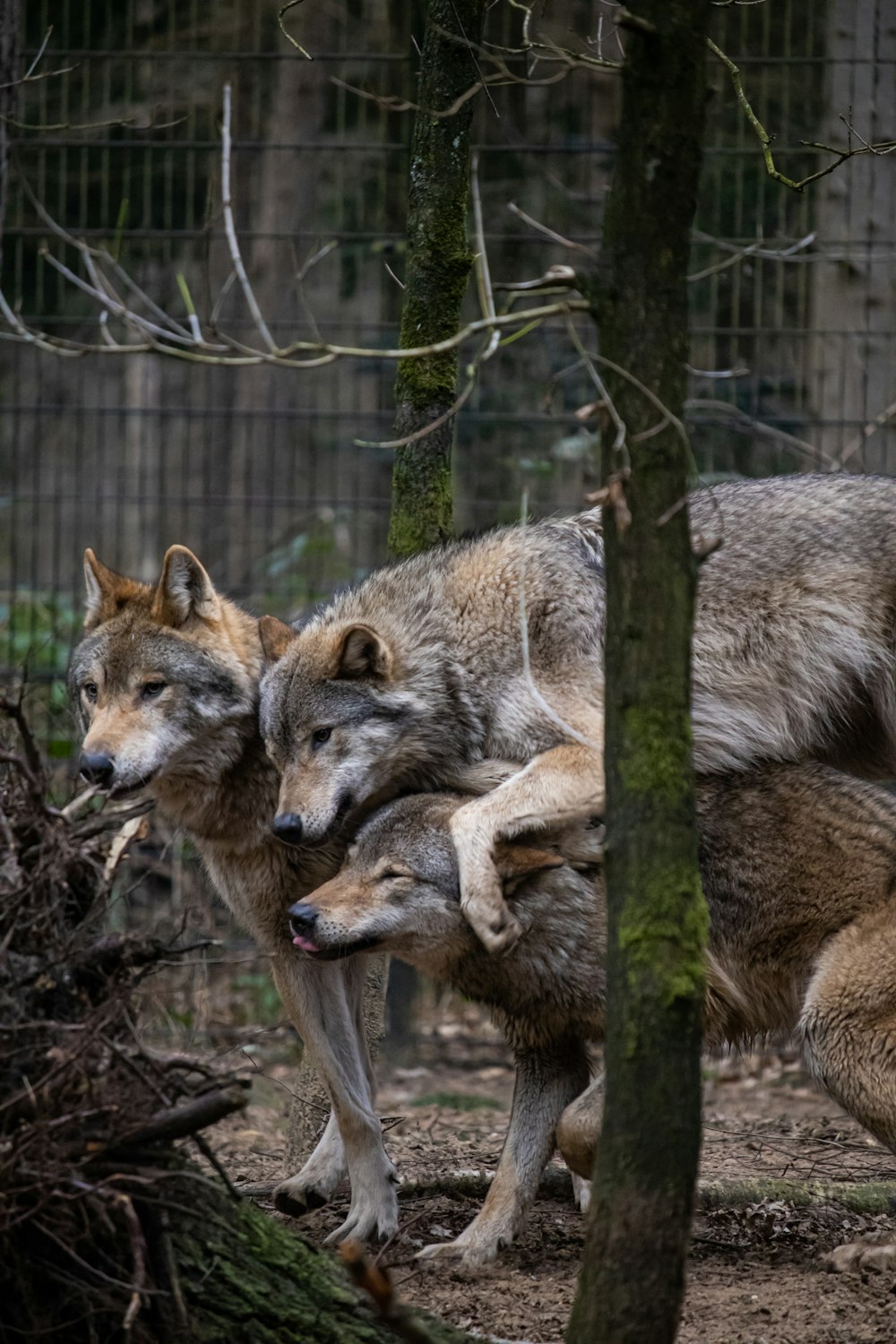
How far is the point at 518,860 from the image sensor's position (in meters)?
4.79

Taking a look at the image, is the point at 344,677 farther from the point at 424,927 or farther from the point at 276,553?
the point at 276,553

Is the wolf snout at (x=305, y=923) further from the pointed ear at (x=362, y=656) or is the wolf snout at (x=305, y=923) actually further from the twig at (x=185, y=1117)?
the twig at (x=185, y=1117)

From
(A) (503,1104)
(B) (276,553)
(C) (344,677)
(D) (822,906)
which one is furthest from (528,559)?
(B) (276,553)

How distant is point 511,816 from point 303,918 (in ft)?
2.51

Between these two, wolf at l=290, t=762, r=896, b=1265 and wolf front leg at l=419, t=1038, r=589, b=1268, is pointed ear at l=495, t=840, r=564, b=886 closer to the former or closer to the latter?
wolf at l=290, t=762, r=896, b=1265

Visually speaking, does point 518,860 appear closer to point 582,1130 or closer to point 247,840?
point 582,1130

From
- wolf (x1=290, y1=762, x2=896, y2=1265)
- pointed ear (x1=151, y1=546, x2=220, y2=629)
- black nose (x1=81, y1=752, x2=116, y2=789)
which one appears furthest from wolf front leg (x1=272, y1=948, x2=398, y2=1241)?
pointed ear (x1=151, y1=546, x2=220, y2=629)

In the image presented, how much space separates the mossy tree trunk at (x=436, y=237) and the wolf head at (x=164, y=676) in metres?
0.85

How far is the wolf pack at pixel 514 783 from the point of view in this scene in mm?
4695

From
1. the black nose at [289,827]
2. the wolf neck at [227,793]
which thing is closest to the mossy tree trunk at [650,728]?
the black nose at [289,827]

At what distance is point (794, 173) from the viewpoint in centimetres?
966

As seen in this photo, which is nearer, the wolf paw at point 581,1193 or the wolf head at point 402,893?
the wolf head at point 402,893

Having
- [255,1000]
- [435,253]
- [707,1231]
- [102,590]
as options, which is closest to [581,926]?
[707,1231]

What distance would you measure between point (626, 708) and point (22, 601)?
744cm
